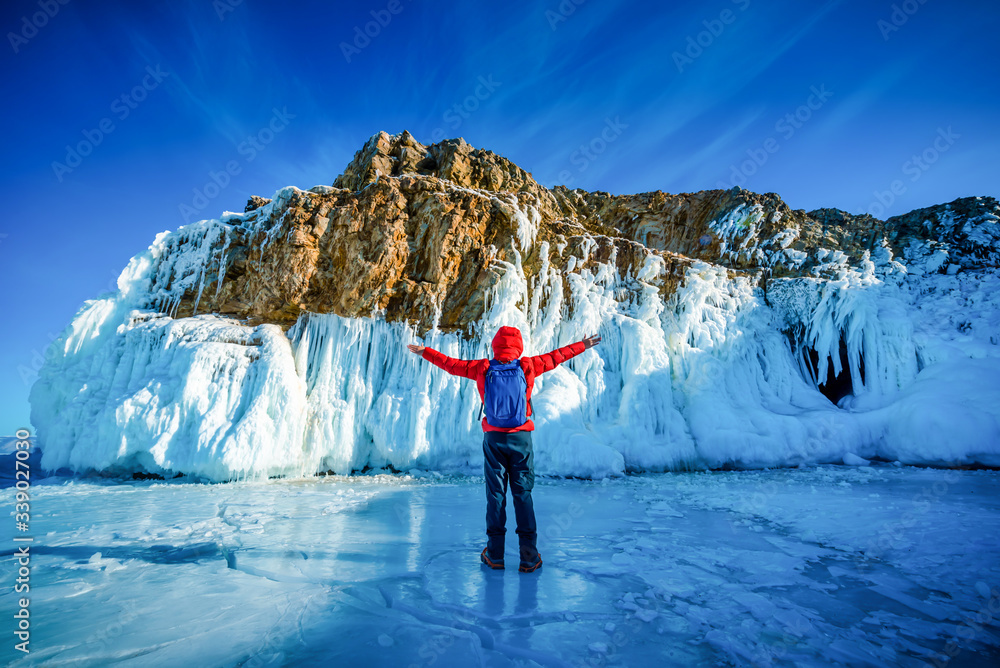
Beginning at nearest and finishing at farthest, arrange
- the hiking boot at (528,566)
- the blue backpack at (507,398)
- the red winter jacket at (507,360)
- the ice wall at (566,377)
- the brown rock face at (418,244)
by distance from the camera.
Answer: the hiking boot at (528,566), the blue backpack at (507,398), the red winter jacket at (507,360), the ice wall at (566,377), the brown rock face at (418,244)

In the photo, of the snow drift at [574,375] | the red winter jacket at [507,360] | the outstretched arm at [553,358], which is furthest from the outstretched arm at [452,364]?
the snow drift at [574,375]

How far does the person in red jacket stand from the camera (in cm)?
333

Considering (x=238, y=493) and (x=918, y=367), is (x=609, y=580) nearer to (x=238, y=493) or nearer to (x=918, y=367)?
(x=238, y=493)

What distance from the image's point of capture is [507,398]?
11.5 feet

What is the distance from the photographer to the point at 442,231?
12.6 m

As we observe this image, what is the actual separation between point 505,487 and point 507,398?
74cm

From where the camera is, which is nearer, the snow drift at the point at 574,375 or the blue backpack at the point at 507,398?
the blue backpack at the point at 507,398

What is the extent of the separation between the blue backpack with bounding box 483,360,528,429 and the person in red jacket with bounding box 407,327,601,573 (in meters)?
0.04

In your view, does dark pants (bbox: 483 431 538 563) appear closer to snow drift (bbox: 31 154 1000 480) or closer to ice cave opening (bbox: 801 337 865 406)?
snow drift (bbox: 31 154 1000 480)

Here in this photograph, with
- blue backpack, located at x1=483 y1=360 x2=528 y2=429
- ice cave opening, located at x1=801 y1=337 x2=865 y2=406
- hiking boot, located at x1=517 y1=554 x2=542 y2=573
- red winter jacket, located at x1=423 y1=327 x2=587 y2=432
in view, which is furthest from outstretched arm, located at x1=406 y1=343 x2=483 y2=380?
ice cave opening, located at x1=801 y1=337 x2=865 y2=406

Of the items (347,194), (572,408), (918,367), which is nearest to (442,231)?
(347,194)

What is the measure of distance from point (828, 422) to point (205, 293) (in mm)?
17746

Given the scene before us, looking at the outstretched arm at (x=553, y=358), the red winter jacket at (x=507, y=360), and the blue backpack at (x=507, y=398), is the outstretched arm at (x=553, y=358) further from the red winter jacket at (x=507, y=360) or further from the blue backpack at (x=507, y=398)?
the blue backpack at (x=507, y=398)

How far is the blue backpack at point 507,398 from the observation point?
3.49m
